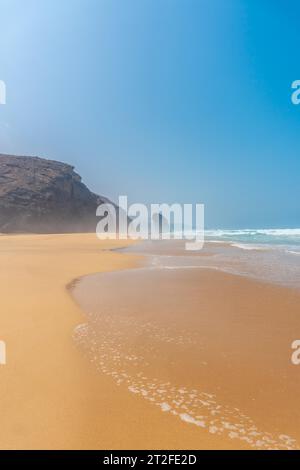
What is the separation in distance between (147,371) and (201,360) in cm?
60

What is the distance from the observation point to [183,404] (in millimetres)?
2279

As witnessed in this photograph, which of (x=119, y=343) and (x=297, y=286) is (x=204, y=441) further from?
(x=297, y=286)

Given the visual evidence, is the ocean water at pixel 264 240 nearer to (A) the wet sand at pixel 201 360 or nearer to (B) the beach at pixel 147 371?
(A) the wet sand at pixel 201 360

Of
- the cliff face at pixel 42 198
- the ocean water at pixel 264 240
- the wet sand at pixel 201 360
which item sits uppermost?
the cliff face at pixel 42 198

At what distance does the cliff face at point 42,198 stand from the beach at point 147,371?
51.3m

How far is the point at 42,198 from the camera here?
57.8 m

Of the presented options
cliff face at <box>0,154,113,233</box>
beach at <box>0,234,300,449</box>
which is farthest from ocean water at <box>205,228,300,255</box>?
cliff face at <box>0,154,113,233</box>

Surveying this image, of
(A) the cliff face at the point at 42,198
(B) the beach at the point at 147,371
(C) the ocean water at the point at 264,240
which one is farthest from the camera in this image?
(A) the cliff face at the point at 42,198

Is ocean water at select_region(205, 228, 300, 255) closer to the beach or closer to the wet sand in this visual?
the wet sand

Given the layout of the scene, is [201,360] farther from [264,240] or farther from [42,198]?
[42,198]

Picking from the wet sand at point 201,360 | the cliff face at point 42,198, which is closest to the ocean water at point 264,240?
the wet sand at point 201,360

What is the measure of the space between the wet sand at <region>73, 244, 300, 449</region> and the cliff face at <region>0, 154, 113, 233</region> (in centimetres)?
5149

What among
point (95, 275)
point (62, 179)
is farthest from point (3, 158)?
point (95, 275)

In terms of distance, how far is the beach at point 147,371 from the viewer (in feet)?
6.32
